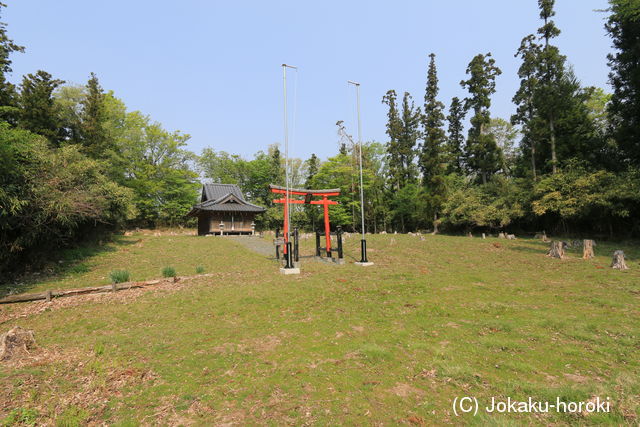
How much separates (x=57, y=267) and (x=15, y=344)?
984cm

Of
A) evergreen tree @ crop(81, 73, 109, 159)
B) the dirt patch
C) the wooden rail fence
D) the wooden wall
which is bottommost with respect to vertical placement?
the dirt patch

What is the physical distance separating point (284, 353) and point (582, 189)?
954 inches

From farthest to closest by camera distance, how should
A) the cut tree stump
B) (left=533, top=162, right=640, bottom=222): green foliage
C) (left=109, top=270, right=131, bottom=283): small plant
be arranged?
(left=533, top=162, right=640, bottom=222): green foliage, (left=109, top=270, right=131, bottom=283): small plant, the cut tree stump

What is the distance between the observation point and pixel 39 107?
18.3 metres

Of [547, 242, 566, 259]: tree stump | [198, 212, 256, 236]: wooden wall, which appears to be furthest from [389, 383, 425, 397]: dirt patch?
[198, 212, 256, 236]: wooden wall

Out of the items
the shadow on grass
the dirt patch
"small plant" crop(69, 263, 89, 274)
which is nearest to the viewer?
the dirt patch

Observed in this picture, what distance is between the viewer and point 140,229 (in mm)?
38094

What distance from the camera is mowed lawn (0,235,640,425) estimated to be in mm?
3176

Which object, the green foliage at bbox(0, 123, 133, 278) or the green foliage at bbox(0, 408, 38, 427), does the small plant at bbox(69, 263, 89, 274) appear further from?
the green foliage at bbox(0, 408, 38, 427)

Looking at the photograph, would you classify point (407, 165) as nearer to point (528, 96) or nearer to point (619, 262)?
point (528, 96)

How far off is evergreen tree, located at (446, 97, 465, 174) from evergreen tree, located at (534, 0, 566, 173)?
1325cm

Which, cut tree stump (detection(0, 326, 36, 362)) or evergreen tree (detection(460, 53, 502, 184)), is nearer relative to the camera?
cut tree stump (detection(0, 326, 36, 362))

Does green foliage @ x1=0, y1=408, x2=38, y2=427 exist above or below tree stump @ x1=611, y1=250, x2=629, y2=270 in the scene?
below

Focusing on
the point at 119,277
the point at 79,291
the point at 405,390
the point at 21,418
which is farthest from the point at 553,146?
the point at 79,291
